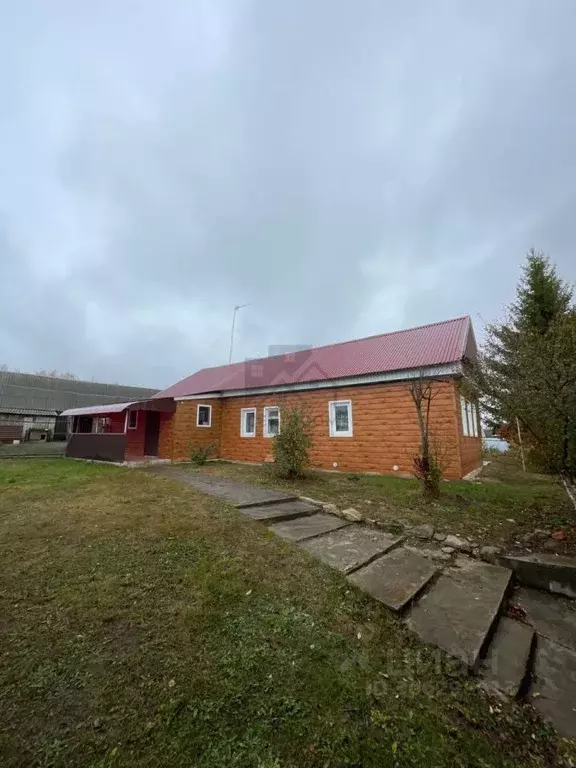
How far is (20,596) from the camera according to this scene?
10.0 ft

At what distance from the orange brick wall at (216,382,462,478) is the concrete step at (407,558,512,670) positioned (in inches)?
232

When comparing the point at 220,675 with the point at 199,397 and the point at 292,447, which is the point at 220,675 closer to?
the point at 292,447

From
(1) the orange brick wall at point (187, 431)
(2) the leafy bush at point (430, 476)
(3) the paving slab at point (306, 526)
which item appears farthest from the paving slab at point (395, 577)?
(1) the orange brick wall at point (187, 431)

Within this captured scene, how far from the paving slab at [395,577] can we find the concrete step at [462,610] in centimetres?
13

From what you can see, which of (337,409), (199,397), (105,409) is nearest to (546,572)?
(337,409)

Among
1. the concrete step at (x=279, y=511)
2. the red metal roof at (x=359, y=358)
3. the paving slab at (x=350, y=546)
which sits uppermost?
the red metal roof at (x=359, y=358)

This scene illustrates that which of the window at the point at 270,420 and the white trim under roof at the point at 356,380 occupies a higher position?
the white trim under roof at the point at 356,380

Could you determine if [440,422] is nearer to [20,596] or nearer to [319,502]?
[319,502]

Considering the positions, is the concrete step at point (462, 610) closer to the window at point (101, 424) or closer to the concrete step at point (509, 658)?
the concrete step at point (509, 658)

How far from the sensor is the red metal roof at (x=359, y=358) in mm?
10883

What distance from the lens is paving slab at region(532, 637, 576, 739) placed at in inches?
87.7

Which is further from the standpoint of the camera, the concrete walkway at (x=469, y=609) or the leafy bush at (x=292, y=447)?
the leafy bush at (x=292, y=447)

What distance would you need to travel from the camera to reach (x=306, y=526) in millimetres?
5457

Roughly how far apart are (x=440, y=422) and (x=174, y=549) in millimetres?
8442
